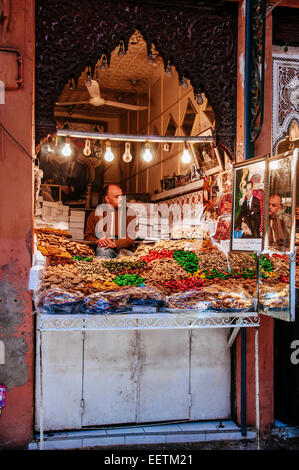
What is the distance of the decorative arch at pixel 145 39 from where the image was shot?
12.4ft

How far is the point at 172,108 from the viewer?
291 inches

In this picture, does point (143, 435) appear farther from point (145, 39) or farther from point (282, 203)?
point (145, 39)

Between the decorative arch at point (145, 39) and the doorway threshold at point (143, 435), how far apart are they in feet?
8.01

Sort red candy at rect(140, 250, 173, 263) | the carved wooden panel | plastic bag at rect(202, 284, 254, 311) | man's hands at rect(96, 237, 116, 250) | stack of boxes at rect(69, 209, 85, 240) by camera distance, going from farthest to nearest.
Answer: stack of boxes at rect(69, 209, 85, 240) < man's hands at rect(96, 237, 116, 250) < red candy at rect(140, 250, 173, 263) < the carved wooden panel < plastic bag at rect(202, 284, 254, 311)

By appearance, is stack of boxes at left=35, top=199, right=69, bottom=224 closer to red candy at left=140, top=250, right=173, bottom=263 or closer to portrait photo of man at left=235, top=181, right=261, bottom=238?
red candy at left=140, top=250, right=173, bottom=263

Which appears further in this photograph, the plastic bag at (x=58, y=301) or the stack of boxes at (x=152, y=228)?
the stack of boxes at (x=152, y=228)

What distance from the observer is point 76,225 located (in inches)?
321

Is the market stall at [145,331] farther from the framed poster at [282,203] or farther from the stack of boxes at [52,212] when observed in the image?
the stack of boxes at [52,212]

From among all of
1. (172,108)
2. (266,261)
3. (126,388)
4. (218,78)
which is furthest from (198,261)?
(172,108)

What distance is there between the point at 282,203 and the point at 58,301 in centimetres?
179

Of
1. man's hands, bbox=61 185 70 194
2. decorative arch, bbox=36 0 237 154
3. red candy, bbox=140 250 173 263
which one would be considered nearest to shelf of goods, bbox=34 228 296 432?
red candy, bbox=140 250 173 263

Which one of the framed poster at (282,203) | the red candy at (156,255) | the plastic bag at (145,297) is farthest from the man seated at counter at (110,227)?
the framed poster at (282,203)

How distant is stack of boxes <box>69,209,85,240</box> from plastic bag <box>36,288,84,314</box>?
4.75 metres

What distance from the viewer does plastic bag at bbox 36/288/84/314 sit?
324 centimetres
